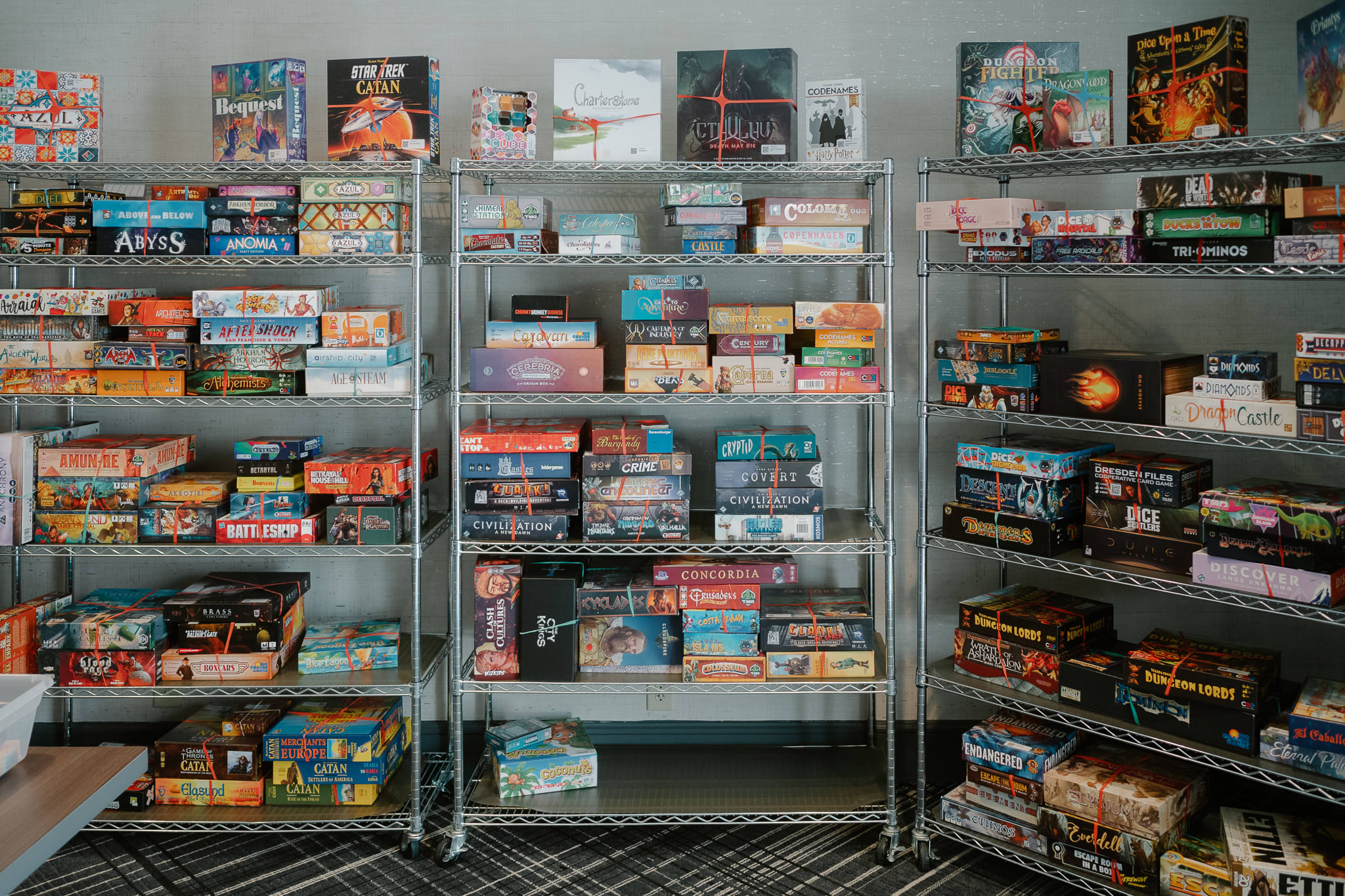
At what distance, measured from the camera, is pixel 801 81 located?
11.3 feet

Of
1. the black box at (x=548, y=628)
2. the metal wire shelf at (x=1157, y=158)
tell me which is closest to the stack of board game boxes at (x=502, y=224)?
the black box at (x=548, y=628)

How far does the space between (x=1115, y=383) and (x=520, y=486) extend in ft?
5.38

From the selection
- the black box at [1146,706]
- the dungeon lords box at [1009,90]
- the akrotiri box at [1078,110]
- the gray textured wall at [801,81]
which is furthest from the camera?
the gray textured wall at [801,81]

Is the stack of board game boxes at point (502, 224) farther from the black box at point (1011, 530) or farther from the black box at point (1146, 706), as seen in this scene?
the black box at point (1146, 706)

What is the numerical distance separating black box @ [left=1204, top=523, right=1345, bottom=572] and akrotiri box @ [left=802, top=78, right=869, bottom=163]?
1.38 m

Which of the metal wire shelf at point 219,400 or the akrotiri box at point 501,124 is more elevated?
the akrotiri box at point 501,124

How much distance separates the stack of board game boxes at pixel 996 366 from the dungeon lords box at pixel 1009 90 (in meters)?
0.52

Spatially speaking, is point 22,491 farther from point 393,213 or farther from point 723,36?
point 723,36

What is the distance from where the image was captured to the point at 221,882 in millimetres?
2895

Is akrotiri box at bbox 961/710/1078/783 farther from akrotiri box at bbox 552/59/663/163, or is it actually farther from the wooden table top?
the wooden table top

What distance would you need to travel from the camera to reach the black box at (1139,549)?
2635mm

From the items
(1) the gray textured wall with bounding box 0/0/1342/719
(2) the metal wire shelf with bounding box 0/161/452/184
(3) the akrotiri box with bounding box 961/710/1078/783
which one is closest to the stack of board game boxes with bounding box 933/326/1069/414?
(1) the gray textured wall with bounding box 0/0/1342/719

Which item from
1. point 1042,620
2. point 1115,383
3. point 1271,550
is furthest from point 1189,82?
point 1042,620

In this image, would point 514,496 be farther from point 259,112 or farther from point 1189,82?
point 1189,82
